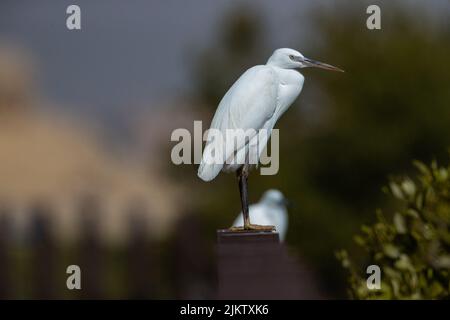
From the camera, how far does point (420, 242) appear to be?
4.36m

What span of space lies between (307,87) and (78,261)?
5970 millimetres

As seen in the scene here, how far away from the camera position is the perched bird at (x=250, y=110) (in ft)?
13.6

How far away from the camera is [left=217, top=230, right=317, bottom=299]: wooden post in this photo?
400 centimetres

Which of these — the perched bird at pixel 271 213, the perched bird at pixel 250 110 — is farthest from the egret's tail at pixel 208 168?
the perched bird at pixel 271 213

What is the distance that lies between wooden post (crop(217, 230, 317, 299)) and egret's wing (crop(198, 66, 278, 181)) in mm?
330

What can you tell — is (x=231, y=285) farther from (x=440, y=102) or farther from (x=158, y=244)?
(x=440, y=102)

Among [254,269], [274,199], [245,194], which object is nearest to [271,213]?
[274,199]

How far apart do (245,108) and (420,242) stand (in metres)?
1.03

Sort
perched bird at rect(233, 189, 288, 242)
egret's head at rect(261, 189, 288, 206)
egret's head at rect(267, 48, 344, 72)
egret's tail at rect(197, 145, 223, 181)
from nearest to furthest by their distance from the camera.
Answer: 1. egret's tail at rect(197, 145, 223, 181)
2. egret's head at rect(267, 48, 344, 72)
3. perched bird at rect(233, 189, 288, 242)
4. egret's head at rect(261, 189, 288, 206)

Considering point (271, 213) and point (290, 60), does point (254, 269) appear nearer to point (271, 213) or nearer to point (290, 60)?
point (290, 60)

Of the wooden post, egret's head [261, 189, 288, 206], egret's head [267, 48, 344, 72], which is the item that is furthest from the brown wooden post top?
egret's head [261, 189, 288, 206]

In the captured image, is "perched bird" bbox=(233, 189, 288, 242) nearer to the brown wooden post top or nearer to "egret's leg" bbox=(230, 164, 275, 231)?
"egret's leg" bbox=(230, 164, 275, 231)

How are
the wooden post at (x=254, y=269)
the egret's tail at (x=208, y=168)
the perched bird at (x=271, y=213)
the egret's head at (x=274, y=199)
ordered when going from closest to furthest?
the wooden post at (x=254, y=269)
the egret's tail at (x=208, y=168)
the perched bird at (x=271, y=213)
the egret's head at (x=274, y=199)

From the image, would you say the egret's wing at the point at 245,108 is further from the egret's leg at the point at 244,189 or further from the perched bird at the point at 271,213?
the perched bird at the point at 271,213
